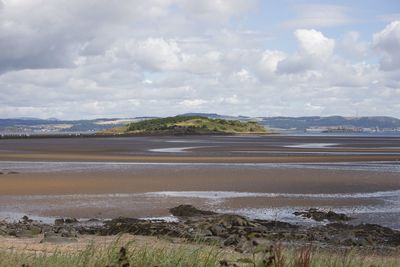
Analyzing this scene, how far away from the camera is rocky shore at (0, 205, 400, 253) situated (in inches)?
619

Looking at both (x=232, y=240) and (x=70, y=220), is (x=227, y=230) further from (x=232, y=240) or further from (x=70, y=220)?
(x=70, y=220)

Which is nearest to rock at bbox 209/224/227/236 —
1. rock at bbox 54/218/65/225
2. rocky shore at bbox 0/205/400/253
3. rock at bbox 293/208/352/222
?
rocky shore at bbox 0/205/400/253

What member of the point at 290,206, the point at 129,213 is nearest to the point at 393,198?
the point at 290,206

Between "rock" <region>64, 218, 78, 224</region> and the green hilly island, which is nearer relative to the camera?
"rock" <region>64, 218, 78, 224</region>

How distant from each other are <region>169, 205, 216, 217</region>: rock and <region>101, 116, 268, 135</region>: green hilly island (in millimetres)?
123028

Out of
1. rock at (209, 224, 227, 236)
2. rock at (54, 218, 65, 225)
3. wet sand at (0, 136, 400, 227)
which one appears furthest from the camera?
wet sand at (0, 136, 400, 227)

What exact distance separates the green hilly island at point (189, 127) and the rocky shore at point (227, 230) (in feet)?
413

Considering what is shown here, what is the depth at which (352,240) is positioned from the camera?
16.3m

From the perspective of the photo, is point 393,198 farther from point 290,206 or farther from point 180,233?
point 180,233

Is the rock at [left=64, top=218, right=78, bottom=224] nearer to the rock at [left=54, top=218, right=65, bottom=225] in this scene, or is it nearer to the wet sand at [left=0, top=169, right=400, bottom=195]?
the rock at [left=54, top=218, right=65, bottom=225]

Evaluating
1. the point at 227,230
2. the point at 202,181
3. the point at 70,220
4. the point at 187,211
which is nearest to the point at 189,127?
the point at 202,181

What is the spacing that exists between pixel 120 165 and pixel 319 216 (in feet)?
76.3

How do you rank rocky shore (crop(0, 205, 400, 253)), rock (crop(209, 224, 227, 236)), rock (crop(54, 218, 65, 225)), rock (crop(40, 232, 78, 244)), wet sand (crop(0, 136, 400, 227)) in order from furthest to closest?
wet sand (crop(0, 136, 400, 227))
rock (crop(54, 218, 65, 225))
rock (crop(209, 224, 227, 236))
rocky shore (crop(0, 205, 400, 253))
rock (crop(40, 232, 78, 244))

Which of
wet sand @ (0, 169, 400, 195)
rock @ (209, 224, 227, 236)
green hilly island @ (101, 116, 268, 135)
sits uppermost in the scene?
green hilly island @ (101, 116, 268, 135)
